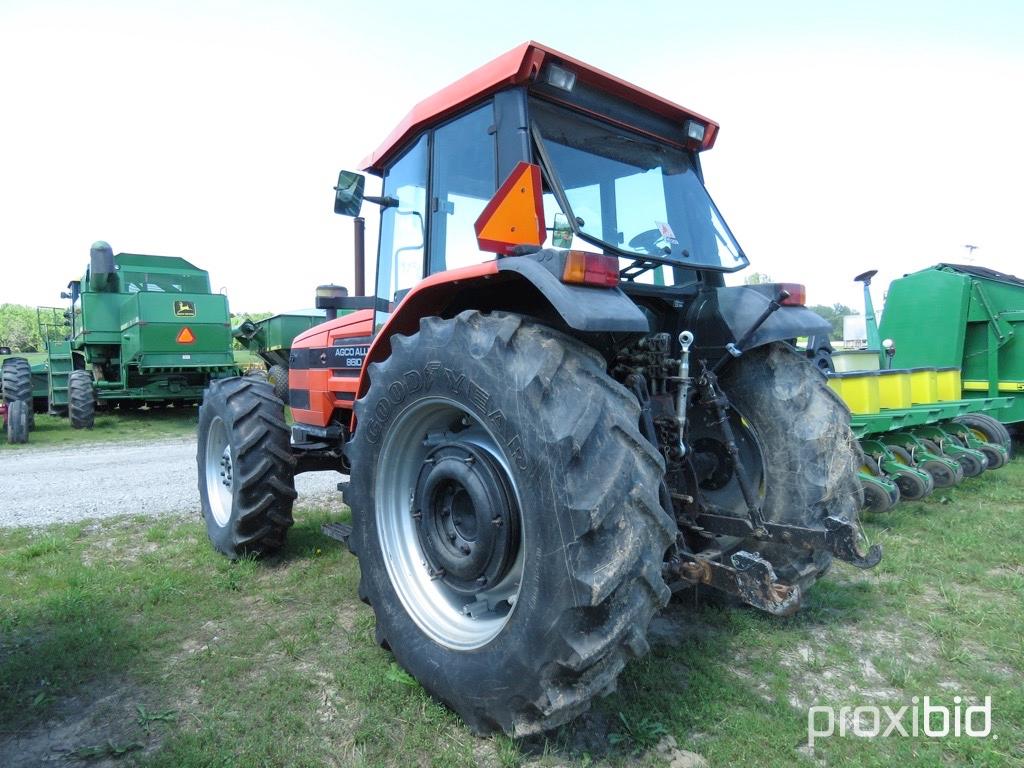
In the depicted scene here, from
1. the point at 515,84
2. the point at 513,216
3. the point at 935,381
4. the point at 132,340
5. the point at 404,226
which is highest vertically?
the point at 515,84

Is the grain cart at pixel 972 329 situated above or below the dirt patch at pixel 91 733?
above

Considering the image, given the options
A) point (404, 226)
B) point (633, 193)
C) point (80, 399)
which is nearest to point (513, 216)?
point (633, 193)

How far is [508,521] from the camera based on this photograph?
7.88 feet

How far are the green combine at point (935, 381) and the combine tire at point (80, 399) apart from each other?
11.6 m

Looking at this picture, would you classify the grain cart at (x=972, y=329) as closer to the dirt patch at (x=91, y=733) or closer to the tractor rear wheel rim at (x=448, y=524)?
the tractor rear wheel rim at (x=448, y=524)

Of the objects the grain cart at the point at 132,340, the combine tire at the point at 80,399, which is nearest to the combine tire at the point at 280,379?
the grain cart at the point at 132,340

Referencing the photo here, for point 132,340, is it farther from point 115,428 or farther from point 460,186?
point 460,186

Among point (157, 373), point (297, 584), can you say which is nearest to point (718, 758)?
point (297, 584)

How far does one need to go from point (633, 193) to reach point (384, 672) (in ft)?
7.92

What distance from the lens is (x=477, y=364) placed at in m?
2.24

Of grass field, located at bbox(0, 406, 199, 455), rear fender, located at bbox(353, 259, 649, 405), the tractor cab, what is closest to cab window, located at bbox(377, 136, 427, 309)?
the tractor cab

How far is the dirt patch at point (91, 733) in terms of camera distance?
7.46 ft

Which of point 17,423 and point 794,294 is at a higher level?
point 794,294

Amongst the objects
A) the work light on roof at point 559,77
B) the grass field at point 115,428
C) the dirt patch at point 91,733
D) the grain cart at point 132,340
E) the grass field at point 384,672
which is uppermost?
the work light on roof at point 559,77
